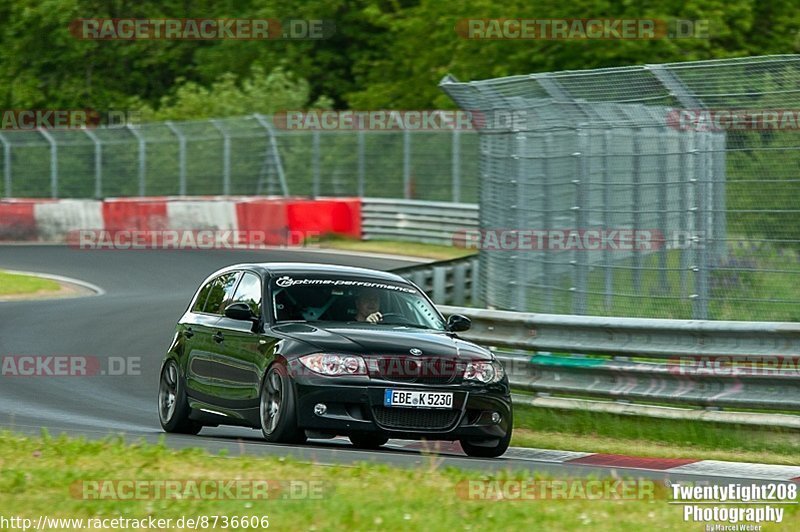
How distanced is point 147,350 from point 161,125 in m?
18.9

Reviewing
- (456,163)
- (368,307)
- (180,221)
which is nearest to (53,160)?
(180,221)

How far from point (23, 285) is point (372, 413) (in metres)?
16.5

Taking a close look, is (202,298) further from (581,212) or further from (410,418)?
(581,212)

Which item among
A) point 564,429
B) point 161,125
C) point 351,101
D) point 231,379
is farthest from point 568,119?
point 351,101

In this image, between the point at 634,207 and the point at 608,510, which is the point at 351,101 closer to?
the point at 634,207

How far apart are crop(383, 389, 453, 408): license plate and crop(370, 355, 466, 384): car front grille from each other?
8cm

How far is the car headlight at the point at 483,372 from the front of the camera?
11.7 metres

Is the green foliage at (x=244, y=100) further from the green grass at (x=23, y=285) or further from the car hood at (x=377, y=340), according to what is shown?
the car hood at (x=377, y=340)

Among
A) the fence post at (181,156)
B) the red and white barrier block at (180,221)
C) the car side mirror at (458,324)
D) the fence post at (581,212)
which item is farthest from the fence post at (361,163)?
the car side mirror at (458,324)

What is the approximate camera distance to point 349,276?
1273 cm

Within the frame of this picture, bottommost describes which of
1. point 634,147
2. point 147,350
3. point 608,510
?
point 147,350

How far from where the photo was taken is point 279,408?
37.8 feet

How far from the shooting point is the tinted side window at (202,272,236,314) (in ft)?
43.5

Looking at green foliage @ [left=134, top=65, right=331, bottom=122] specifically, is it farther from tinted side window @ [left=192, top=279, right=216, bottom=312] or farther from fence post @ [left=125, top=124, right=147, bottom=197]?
tinted side window @ [left=192, top=279, right=216, bottom=312]
